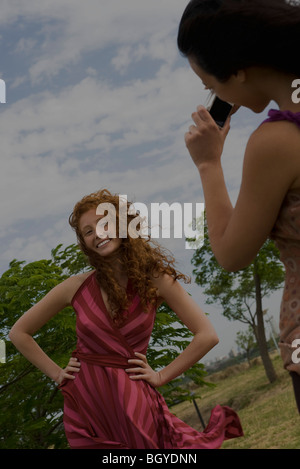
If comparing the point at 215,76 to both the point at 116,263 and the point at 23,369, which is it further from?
the point at 23,369

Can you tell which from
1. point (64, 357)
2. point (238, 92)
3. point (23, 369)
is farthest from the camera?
point (23, 369)

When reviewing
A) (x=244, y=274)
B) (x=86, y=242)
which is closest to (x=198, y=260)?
(x=244, y=274)

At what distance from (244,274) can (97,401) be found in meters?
27.6

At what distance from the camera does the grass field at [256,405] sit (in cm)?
1967

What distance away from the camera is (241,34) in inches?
62.7

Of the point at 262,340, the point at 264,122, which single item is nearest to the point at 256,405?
the point at 262,340

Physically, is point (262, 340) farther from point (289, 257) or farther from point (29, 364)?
point (289, 257)

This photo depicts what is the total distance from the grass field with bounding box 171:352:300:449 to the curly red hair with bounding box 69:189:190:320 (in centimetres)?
1110

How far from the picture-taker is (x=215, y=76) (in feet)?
5.64

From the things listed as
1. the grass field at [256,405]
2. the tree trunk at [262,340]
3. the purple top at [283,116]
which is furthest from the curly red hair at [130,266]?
the tree trunk at [262,340]

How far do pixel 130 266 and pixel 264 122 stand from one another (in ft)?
7.03

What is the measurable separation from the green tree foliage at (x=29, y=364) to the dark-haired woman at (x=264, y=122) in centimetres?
840

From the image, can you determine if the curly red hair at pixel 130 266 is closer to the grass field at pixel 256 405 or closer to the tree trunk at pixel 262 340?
the grass field at pixel 256 405

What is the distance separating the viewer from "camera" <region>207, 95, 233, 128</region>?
6.67 feet
